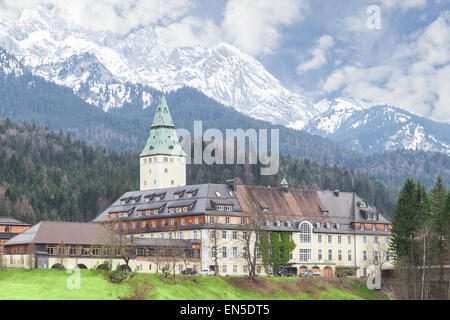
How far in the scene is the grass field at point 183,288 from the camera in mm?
120250

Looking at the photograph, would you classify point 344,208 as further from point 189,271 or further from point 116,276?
point 116,276

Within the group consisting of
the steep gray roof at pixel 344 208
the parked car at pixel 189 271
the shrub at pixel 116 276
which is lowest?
the parked car at pixel 189 271

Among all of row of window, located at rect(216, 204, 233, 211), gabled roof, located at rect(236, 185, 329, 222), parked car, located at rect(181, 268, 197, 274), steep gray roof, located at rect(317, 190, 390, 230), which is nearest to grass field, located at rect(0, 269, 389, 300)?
parked car, located at rect(181, 268, 197, 274)

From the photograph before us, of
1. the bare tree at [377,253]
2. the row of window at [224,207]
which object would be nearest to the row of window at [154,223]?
the row of window at [224,207]

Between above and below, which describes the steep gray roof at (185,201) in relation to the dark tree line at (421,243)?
above

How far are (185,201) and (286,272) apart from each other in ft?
77.9

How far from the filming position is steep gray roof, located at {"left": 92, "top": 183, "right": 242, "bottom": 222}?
173 metres

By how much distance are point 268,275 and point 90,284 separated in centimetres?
4840

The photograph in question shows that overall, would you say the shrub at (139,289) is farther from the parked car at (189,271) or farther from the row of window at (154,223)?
the row of window at (154,223)

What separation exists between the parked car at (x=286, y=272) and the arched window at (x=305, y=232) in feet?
22.6

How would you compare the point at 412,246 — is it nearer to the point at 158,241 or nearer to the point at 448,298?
the point at 448,298

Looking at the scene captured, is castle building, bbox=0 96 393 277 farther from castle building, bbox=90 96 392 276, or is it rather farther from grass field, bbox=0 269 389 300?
grass field, bbox=0 269 389 300

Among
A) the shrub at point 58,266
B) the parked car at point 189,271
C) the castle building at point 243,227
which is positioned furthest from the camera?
the castle building at point 243,227
